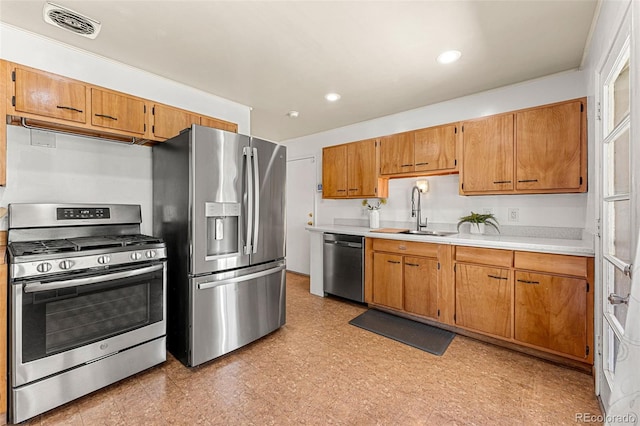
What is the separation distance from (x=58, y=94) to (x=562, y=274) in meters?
4.09

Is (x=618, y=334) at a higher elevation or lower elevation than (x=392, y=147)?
lower

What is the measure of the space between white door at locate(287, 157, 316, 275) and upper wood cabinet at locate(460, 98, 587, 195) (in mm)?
2662

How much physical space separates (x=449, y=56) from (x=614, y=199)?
1567mm

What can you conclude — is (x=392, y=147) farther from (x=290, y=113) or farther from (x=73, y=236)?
(x=73, y=236)

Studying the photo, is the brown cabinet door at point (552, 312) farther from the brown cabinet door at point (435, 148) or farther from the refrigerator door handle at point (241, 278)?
the refrigerator door handle at point (241, 278)

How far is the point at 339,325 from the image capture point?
3.01m

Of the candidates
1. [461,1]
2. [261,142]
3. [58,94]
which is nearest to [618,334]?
[461,1]

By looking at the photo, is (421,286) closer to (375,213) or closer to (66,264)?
(375,213)

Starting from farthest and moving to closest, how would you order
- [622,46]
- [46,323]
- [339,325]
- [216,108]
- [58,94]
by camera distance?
1. [216,108]
2. [339,325]
3. [58,94]
4. [46,323]
5. [622,46]

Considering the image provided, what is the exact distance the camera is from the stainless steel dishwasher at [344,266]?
11.5 feet

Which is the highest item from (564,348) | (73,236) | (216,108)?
(216,108)

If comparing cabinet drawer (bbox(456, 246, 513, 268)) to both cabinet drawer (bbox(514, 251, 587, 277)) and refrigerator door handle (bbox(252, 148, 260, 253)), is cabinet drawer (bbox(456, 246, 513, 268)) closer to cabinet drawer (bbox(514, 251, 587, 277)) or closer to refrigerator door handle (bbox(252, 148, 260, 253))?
cabinet drawer (bbox(514, 251, 587, 277))

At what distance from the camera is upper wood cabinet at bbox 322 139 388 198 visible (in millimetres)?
3848

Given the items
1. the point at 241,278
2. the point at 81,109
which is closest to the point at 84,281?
the point at 241,278
